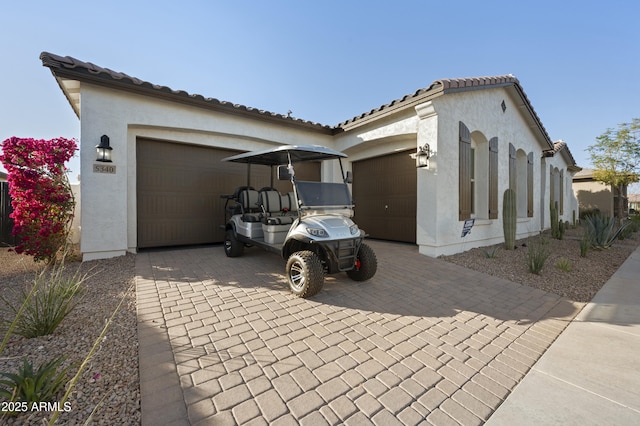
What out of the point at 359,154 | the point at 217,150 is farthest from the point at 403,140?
the point at 217,150

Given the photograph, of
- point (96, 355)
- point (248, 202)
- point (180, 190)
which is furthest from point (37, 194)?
point (96, 355)

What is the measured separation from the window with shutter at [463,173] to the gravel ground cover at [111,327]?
1181 millimetres

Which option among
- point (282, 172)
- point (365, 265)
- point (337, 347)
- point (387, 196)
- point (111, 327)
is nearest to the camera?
point (337, 347)

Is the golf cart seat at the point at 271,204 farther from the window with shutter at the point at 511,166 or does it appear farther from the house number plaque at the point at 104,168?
the window with shutter at the point at 511,166

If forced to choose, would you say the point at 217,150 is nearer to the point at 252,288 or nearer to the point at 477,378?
the point at 252,288

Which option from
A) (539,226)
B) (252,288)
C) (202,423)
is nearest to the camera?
(202,423)

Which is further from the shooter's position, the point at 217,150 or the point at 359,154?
the point at 359,154

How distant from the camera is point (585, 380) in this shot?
6.79ft

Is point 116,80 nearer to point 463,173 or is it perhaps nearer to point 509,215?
point 463,173

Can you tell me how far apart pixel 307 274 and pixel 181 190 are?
504cm

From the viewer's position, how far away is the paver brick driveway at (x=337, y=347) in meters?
1.74

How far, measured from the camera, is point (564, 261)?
5.37 metres

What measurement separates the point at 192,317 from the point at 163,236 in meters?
4.48

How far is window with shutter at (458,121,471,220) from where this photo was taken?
22.0ft
